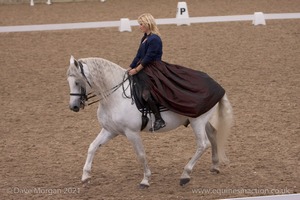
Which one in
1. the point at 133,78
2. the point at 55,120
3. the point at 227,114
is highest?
the point at 133,78

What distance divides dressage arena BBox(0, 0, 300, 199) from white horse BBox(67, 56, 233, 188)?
455 millimetres

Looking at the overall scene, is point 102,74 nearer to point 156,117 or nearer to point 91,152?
point 156,117

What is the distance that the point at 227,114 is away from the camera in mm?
7535

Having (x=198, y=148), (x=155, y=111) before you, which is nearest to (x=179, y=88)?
(x=155, y=111)

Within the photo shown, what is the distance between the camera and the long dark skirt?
23.4 feet

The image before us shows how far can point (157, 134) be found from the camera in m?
9.42

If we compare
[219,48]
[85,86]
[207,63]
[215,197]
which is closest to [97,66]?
[85,86]

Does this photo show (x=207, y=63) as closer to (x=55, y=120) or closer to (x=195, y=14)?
(x=55, y=120)

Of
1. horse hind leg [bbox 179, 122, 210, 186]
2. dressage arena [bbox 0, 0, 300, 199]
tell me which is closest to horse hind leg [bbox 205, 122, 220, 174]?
dressage arena [bbox 0, 0, 300, 199]

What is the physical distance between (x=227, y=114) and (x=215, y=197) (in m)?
1.06

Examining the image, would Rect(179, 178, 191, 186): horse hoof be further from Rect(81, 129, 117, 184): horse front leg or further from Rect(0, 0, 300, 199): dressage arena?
Rect(81, 129, 117, 184): horse front leg

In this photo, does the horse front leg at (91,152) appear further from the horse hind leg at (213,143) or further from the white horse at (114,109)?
the horse hind leg at (213,143)

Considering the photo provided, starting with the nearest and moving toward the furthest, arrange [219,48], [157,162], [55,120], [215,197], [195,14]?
[215,197], [157,162], [55,120], [219,48], [195,14]

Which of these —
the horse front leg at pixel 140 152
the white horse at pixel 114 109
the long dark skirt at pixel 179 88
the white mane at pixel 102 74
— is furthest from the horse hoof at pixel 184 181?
the white mane at pixel 102 74
